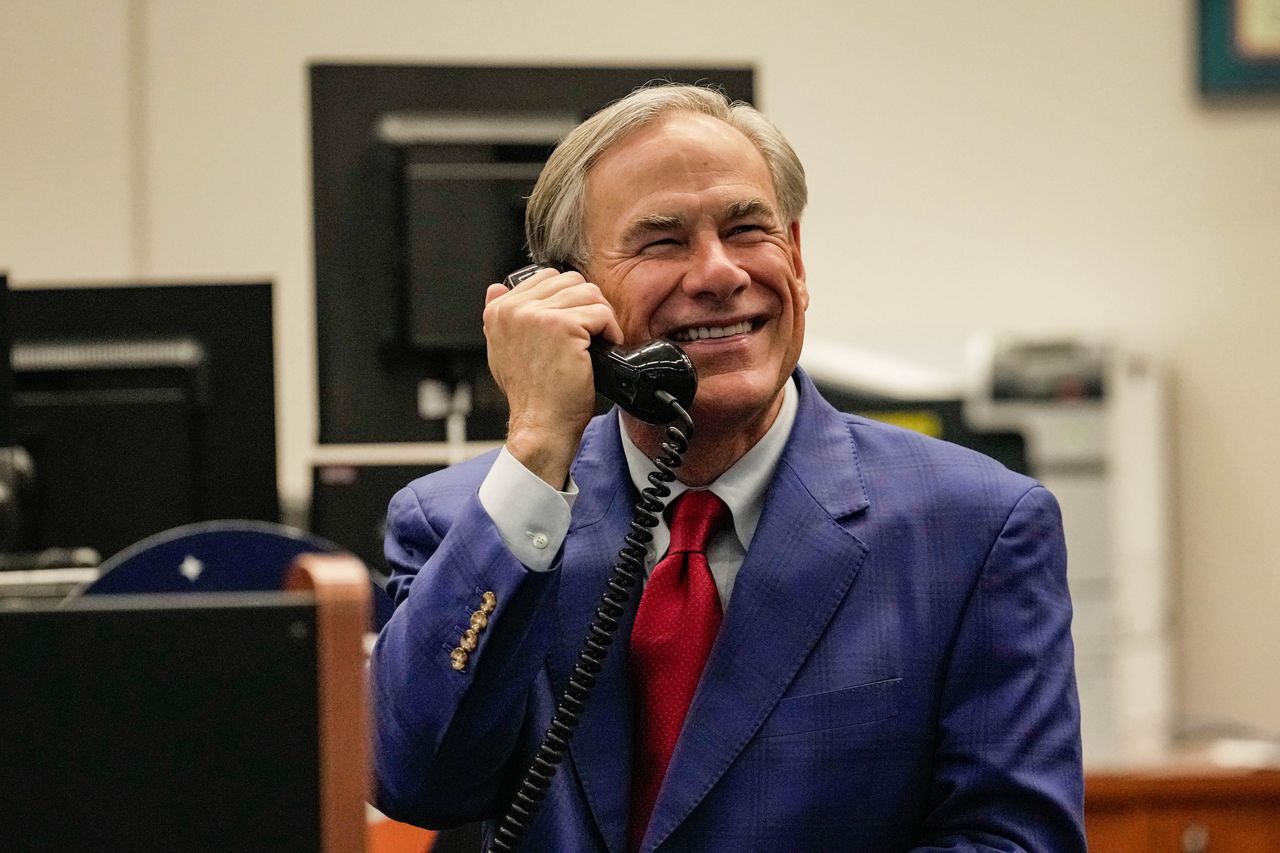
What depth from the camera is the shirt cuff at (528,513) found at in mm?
1057

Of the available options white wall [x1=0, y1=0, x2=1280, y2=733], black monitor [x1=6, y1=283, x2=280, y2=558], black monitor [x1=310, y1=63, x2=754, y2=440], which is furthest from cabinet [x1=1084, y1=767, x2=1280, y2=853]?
white wall [x1=0, y1=0, x2=1280, y2=733]

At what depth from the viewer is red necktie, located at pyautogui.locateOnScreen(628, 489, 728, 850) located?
3.78 ft

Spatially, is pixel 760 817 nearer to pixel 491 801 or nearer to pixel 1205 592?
pixel 491 801

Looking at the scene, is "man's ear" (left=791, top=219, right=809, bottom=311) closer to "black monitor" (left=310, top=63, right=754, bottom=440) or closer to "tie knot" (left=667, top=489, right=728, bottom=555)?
"tie knot" (left=667, top=489, right=728, bottom=555)

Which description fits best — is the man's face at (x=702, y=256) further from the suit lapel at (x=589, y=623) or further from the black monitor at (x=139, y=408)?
the black monitor at (x=139, y=408)

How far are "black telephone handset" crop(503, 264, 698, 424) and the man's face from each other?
3 cm

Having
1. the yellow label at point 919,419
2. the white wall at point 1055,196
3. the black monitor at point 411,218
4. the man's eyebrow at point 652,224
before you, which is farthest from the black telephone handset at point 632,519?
the white wall at point 1055,196

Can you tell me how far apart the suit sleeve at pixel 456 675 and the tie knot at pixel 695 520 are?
162mm

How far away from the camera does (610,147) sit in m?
1.28

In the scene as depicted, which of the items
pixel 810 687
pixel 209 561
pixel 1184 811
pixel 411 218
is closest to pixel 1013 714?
pixel 810 687

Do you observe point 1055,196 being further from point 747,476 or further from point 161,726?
point 161,726

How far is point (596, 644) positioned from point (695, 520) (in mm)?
154

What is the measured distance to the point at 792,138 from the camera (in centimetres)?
448

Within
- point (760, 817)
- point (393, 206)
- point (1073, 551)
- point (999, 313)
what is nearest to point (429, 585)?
point (760, 817)
